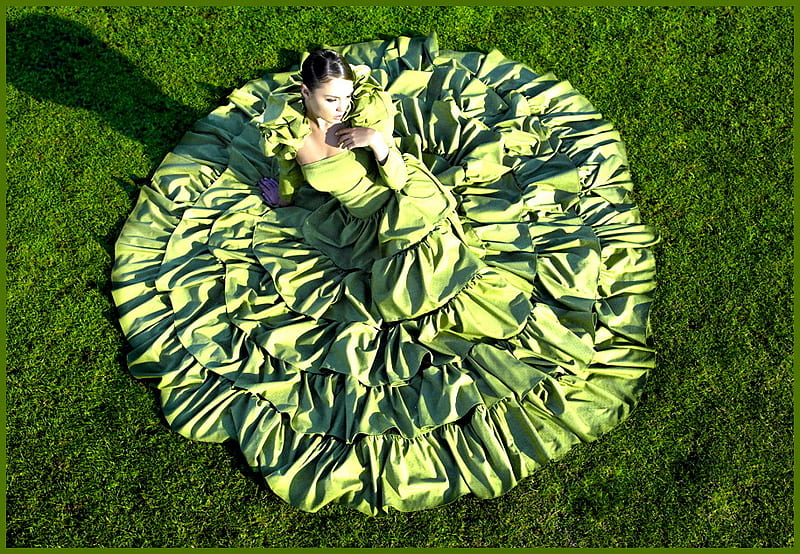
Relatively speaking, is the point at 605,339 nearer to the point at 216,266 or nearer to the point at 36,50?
the point at 216,266

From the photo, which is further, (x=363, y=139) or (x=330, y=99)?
(x=363, y=139)

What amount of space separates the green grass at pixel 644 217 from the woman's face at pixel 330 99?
2.42 meters

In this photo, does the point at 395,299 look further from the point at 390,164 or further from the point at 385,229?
the point at 390,164

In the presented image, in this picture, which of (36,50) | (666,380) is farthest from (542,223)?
(36,50)

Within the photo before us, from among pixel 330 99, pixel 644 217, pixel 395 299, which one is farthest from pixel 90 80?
pixel 644 217

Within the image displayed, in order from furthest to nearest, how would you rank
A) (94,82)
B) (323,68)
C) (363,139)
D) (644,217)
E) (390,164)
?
(94,82), (644,217), (390,164), (363,139), (323,68)

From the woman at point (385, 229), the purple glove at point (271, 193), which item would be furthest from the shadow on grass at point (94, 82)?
the woman at point (385, 229)

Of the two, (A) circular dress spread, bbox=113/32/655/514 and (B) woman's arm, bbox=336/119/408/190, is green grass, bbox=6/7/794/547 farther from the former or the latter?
(B) woman's arm, bbox=336/119/408/190

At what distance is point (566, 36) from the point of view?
7023mm

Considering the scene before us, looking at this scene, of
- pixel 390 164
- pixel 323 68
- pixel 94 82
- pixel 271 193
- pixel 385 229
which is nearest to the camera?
pixel 323 68

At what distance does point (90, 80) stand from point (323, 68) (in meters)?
3.55

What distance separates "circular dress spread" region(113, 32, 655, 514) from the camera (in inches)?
195

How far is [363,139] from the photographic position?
457 centimetres

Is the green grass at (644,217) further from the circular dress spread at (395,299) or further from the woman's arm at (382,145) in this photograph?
the woman's arm at (382,145)
